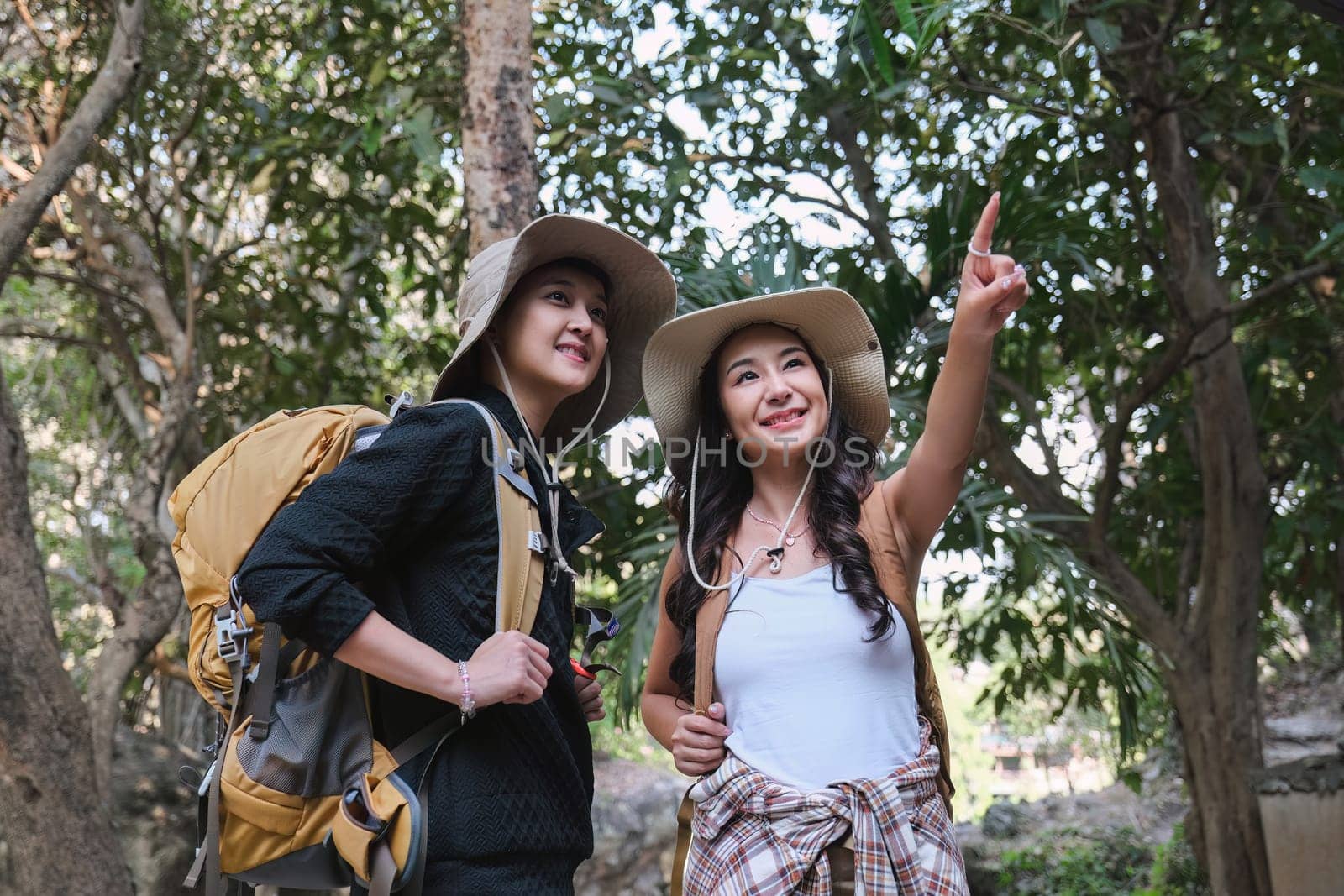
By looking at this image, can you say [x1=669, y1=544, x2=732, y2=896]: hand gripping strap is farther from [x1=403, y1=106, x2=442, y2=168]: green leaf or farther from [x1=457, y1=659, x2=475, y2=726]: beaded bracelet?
[x1=403, y1=106, x2=442, y2=168]: green leaf

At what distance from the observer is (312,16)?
595 cm

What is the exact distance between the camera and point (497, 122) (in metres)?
2.94

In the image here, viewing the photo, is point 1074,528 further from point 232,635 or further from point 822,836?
point 232,635

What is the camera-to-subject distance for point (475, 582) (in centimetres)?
166

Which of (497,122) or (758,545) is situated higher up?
(497,122)

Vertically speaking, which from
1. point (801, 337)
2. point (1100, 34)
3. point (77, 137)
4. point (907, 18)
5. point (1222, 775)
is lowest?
point (1222, 775)

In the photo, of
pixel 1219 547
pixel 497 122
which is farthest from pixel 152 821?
pixel 1219 547

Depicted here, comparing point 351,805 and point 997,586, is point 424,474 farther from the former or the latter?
point 997,586

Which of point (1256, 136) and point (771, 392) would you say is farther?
point (1256, 136)

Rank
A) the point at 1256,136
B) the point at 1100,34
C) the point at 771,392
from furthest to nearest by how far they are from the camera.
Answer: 1. the point at 1256,136
2. the point at 1100,34
3. the point at 771,392

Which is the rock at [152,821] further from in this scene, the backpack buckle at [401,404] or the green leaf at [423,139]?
the backpack buckle at [401,404]

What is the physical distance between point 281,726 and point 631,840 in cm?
692

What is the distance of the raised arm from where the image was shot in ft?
5.55

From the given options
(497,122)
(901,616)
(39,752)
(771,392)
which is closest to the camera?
(901,616)
